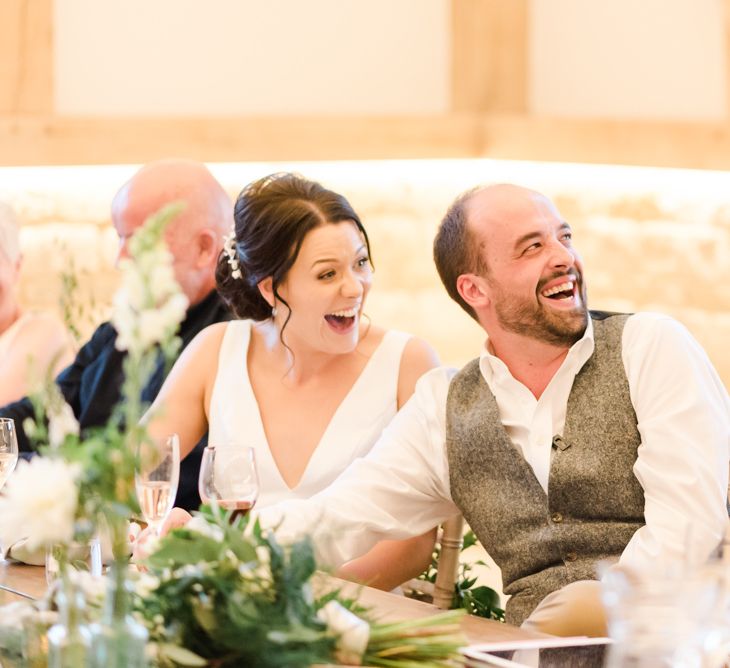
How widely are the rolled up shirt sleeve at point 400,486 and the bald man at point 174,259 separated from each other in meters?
1.01

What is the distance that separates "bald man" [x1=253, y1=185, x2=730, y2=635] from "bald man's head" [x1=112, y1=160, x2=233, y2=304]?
107cm

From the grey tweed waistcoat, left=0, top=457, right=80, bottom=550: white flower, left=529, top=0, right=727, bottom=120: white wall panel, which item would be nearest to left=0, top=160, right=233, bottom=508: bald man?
the grey tweed waistcoat

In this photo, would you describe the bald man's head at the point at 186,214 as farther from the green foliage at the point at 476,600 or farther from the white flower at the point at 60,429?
the white flower at the point at 60,429

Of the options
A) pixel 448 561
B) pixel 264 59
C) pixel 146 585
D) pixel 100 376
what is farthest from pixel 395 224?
pixel 146 585

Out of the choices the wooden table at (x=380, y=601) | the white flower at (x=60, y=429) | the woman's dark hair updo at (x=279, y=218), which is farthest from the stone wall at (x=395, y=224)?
the white flower at (x=60, y=429)

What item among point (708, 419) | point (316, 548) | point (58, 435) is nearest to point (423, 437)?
point (708, 419)

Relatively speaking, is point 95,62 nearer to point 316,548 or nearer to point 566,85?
point 566,85

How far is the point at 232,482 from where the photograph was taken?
219 centimetres

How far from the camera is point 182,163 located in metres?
3.88

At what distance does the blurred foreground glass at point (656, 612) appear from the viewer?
144 centimetres

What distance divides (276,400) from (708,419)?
1094mm

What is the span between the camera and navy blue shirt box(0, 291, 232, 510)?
3633 mm

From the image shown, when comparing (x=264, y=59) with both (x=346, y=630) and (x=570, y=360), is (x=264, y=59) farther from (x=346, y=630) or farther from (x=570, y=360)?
(x=346, y=630)

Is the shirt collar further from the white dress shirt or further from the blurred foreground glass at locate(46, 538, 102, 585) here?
the blurred foreground glass at locate(46, 538, 102, 585)
